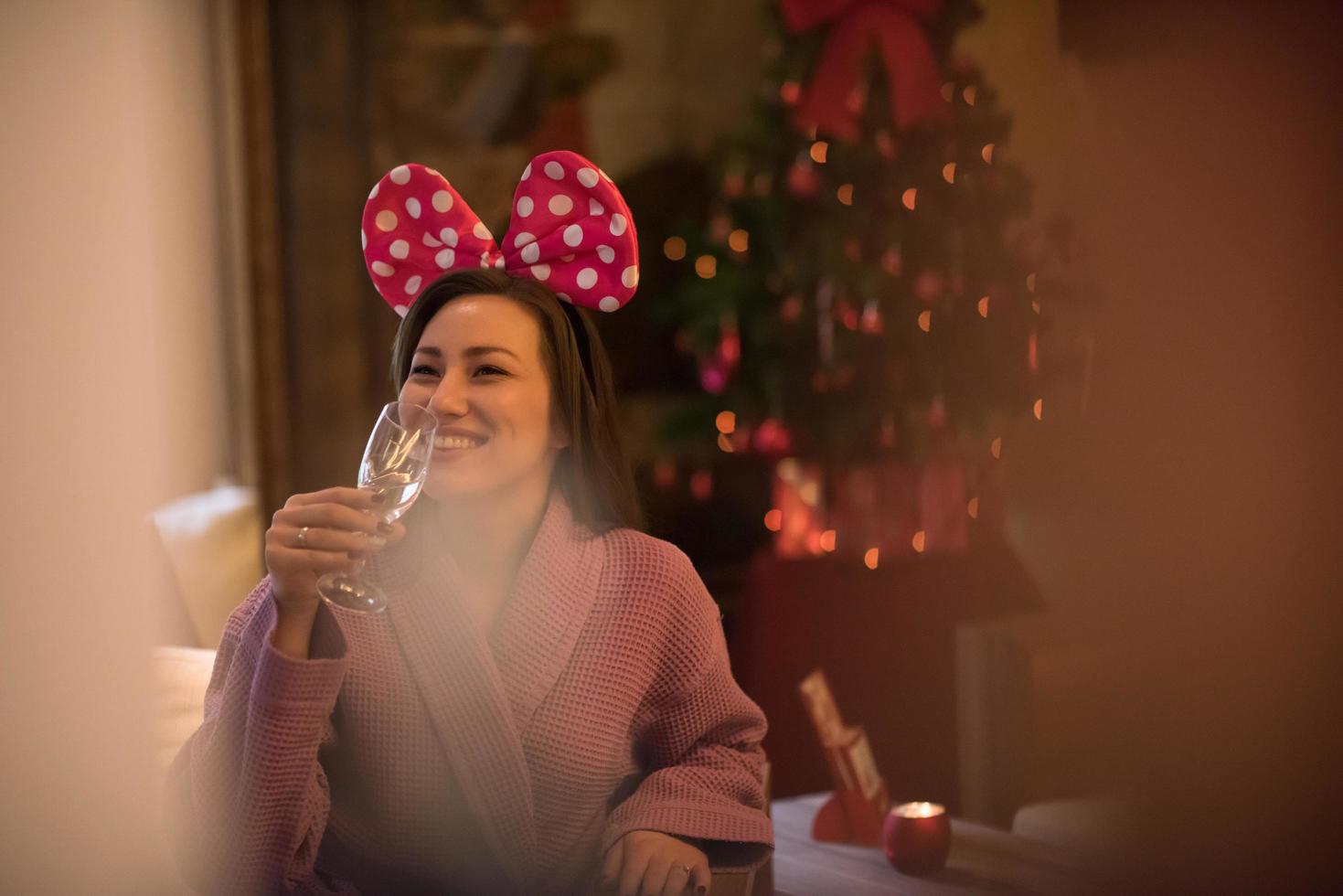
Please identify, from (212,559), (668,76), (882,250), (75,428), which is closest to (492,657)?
(75,428)

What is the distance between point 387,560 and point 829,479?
2040mm

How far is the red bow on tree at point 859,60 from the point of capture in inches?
109

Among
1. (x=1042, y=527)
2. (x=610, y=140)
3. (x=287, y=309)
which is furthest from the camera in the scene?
(x=610, y=140)

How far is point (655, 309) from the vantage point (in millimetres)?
3207

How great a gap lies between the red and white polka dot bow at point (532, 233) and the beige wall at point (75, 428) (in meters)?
0.56

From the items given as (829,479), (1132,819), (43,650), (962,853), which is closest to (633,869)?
(43,650)

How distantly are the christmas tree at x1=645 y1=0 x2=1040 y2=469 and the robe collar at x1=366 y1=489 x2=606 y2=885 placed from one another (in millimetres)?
1861

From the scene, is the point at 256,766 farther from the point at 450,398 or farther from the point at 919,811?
the point at 919,811

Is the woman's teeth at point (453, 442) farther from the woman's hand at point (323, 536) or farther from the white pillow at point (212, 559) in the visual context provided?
the white pillow at point (212, 559)

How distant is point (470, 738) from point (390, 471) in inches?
A: 8.7

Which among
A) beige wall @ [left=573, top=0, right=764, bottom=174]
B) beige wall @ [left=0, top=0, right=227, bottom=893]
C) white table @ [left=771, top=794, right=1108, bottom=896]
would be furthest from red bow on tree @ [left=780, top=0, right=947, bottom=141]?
beige wall @ [left=0, top=0, right=227, bottom=893]

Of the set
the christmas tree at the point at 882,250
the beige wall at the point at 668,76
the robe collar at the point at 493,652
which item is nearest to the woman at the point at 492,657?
the robe collar at the point at 493,652

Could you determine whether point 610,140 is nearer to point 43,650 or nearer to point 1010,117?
point 1010,117

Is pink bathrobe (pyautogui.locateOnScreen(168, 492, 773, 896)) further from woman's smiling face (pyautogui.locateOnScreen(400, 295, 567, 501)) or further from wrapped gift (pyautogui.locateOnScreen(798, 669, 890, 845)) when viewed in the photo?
wrapped gift (pyautogui.locateOnScreen(798, 669, 890, 845))
